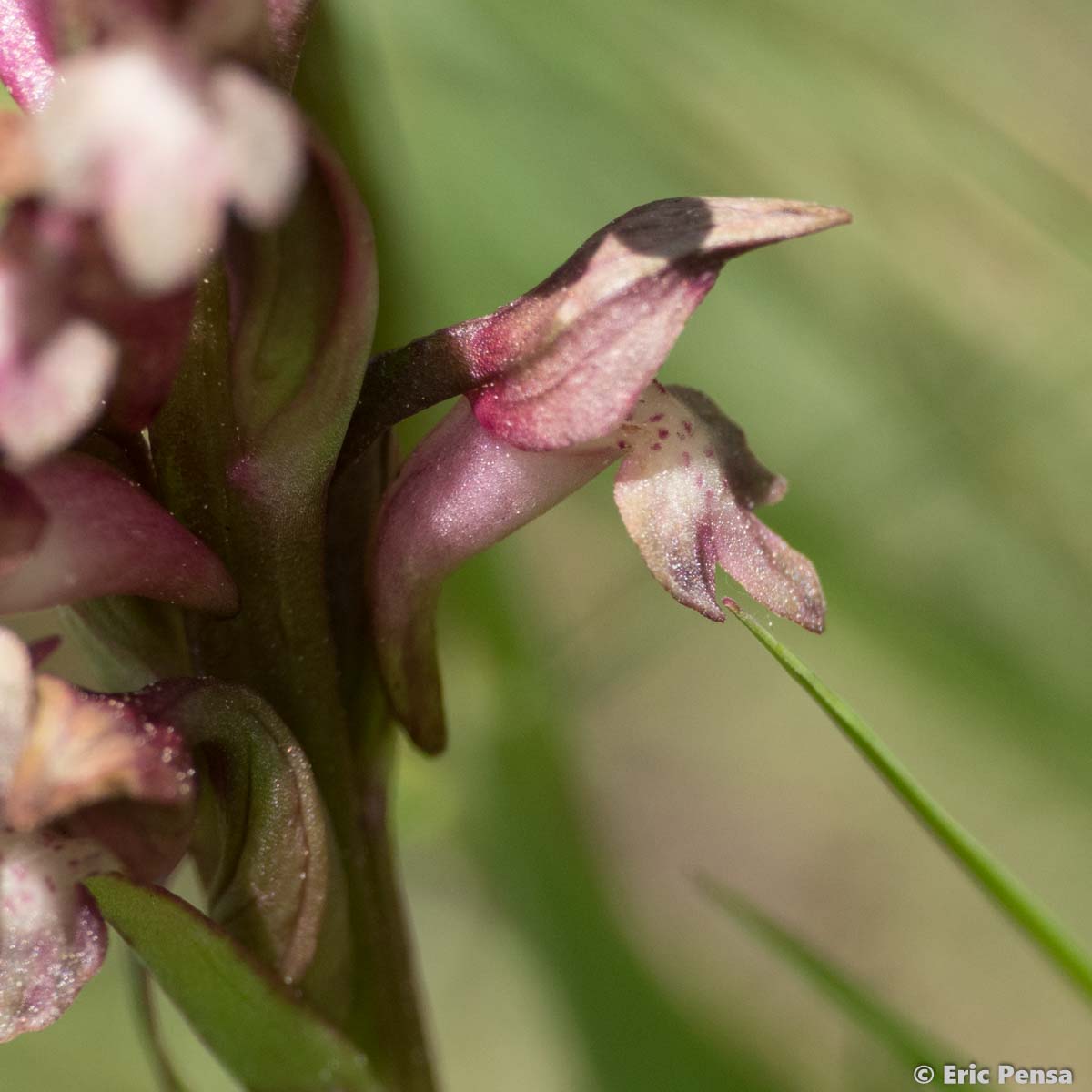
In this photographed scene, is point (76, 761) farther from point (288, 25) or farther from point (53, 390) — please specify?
point (288, 25)

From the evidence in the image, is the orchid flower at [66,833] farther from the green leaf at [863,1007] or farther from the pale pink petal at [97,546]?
A: the green leaf at [863,1007]

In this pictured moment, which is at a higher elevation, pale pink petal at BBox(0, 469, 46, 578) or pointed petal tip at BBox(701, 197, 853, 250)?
pointed petal tip at BBox(701, 197, 853, 250)

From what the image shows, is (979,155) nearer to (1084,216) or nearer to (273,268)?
(1084,216)

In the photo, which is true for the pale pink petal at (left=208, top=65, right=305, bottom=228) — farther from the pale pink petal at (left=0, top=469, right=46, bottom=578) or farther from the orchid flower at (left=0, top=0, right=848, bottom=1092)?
the pale pink petal at (left=0, top=469, right=46, bottom=578)

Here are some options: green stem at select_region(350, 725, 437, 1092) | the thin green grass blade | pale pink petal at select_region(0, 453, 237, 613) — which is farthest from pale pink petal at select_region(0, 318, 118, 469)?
the thin green grass blade

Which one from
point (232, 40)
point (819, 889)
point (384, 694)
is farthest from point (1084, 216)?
point (819, 889)

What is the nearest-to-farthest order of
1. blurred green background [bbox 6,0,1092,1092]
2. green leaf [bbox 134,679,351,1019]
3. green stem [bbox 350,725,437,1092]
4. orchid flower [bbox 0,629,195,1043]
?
1. orchid flower [bbox 0,629,195,1043]
2. green leaf [bbox 134,679,351,1019]
3. green stem [bbox 350,725,437,1092]
4. blurred green background [bbox 6,0,1092,1092]

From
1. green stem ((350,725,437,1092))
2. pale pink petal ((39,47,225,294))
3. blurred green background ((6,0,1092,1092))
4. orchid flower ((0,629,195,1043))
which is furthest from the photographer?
blurred green background ((6,0,1092,1092))

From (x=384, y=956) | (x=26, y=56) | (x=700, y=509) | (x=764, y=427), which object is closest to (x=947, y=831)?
(x=700, y=509)
